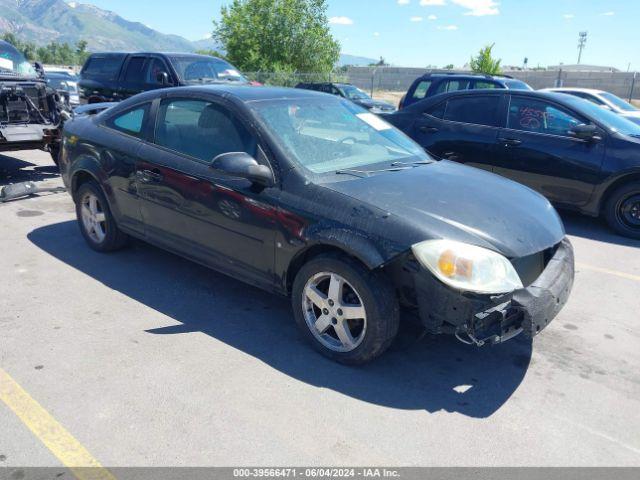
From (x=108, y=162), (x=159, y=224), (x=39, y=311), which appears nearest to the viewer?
(x=39, y=311)

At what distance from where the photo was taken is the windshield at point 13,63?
9.19 metres

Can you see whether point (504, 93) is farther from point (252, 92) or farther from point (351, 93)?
point (351, 93)

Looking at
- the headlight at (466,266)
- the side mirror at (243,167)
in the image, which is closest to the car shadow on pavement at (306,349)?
the headlight at (466,266)

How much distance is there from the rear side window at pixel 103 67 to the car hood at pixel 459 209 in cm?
989

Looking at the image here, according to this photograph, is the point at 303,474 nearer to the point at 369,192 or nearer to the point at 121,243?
the point at 369,192

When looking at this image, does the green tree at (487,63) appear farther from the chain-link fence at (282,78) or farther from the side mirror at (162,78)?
the side mirror at (162,78)

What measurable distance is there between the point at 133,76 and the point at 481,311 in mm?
10382

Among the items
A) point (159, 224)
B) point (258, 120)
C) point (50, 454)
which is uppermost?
point (258, 120)

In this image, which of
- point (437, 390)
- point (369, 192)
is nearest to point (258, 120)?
point (369, 192)

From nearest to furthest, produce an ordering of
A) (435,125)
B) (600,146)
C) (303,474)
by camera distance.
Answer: (303,474)
(600,146)
(435,125)

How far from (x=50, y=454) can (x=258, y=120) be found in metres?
2.36

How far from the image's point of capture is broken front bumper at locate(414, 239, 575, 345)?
2877 millimetres

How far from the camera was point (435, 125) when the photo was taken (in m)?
7.55

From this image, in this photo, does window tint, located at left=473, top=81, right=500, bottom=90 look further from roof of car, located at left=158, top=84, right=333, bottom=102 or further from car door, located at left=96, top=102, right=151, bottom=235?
car door, located at left=96, top=102, right=151, bottom=235
